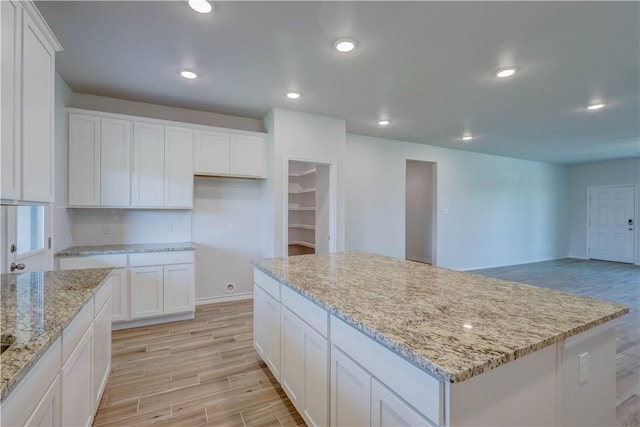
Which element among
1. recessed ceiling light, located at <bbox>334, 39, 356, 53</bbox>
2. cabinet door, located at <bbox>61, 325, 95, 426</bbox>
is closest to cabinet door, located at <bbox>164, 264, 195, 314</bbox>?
cabinet door, located at <bbox>61, 325, 95, 426</bbox>

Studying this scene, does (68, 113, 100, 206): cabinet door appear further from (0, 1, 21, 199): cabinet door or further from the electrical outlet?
the electrical outlet

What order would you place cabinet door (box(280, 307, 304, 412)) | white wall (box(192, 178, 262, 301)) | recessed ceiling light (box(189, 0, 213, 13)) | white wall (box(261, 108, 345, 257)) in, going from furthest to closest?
white wall (box(192, 178, 262, 301)), white wall (box(261, 108, 345, 257)), recessed ceiling light (box(189, 0, 213, 13)), cabinet door (box(280, 307, 304, 412))

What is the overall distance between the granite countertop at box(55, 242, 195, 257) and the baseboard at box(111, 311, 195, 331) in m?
0.79

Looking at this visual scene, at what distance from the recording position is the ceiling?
77.5 inches

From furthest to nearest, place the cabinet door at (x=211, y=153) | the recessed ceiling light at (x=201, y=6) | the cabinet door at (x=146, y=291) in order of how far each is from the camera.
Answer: the cabinet door at (x=211, y=153), the cabinet door at (x=146, y=291), the recessed ceiling light at (x=201, y=6)

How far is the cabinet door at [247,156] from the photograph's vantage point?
3871 mm

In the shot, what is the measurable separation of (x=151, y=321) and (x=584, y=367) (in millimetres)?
3797

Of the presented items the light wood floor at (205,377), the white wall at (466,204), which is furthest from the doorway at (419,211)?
the light wood floor at (205,377)

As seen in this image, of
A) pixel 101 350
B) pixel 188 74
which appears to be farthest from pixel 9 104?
pixel 188 74

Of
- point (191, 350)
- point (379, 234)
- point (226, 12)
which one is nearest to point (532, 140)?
point (379, 234)

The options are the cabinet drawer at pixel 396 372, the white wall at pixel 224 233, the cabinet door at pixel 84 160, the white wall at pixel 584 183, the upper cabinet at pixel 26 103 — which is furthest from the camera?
the white wall at pixel 584 183

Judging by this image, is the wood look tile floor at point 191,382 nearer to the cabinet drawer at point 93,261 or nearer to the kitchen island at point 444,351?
the kitchen island at point 444,351

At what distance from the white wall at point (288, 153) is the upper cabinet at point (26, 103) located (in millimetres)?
2314

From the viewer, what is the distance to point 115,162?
3287 mm
